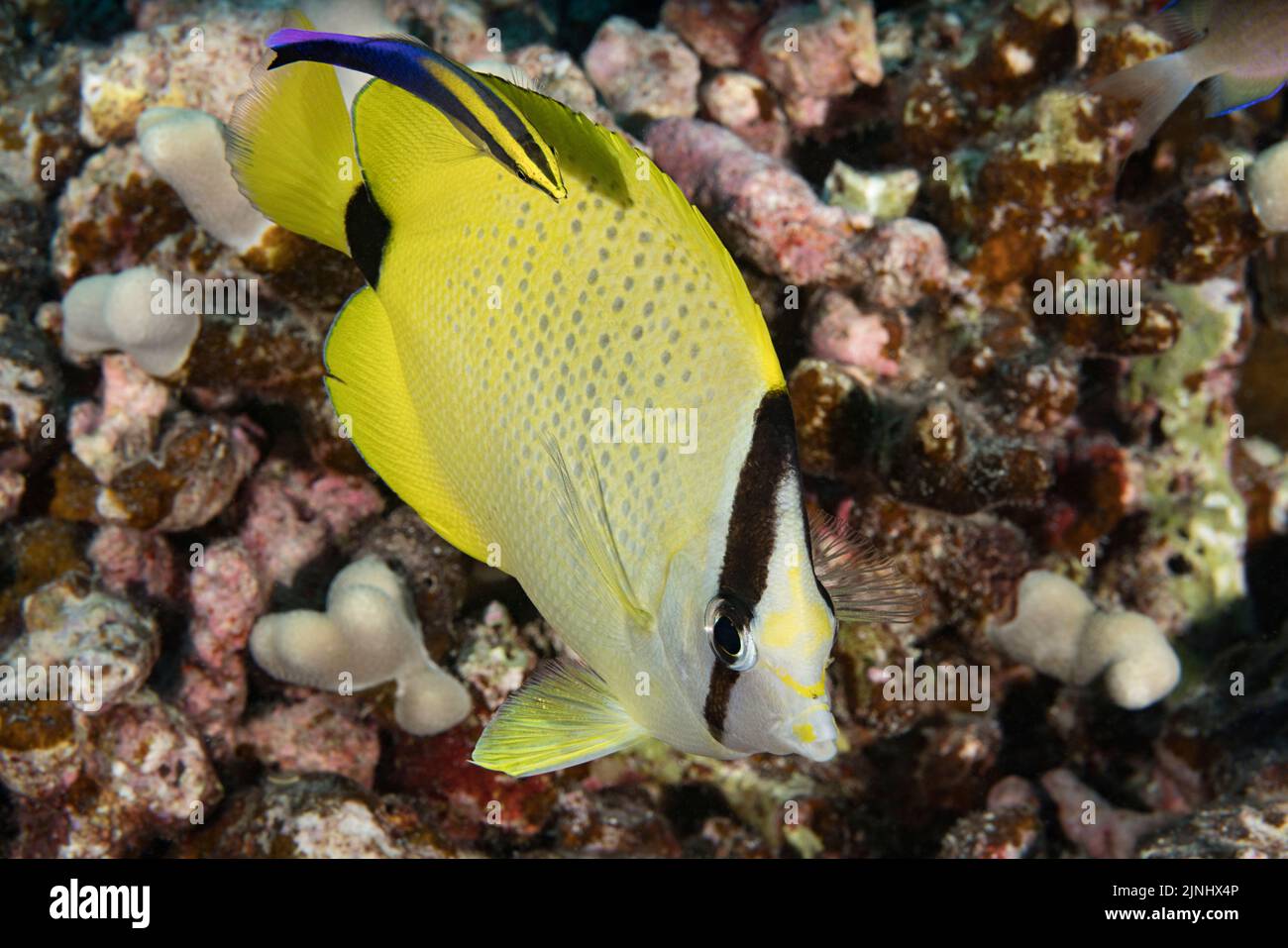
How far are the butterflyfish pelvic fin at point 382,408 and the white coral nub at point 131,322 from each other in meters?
2.03

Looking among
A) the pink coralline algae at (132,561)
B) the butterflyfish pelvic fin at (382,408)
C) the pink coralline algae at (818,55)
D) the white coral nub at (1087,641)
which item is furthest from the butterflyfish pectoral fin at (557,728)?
the pink coralline algae at (818,55)

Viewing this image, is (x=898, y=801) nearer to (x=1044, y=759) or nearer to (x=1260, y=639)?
(x=1044, y=759)

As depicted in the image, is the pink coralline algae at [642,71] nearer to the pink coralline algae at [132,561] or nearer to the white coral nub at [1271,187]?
the white coral nub at [1271,187]

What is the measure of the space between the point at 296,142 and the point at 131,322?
214 cm

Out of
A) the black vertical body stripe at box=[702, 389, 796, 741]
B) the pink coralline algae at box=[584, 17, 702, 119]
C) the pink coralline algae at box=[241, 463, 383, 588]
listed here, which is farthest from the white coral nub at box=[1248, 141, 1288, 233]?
the pink coralline algae at box=[241, 463, 383, 588]

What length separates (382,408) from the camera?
1.82 m

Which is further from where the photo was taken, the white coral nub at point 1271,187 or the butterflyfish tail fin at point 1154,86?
the white coral nub at point 1271,187

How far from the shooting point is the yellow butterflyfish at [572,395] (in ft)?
4.46

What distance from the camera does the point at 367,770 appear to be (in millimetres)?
3461

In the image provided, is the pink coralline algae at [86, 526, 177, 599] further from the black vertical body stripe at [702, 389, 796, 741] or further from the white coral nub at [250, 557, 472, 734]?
the black vertical body stripe at [702, 389, 796, 741]

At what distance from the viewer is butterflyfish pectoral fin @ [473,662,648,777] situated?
1599 millimetres

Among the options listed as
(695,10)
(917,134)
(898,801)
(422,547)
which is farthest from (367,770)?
(695,10)

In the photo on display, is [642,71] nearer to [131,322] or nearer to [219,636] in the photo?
[131,322]
